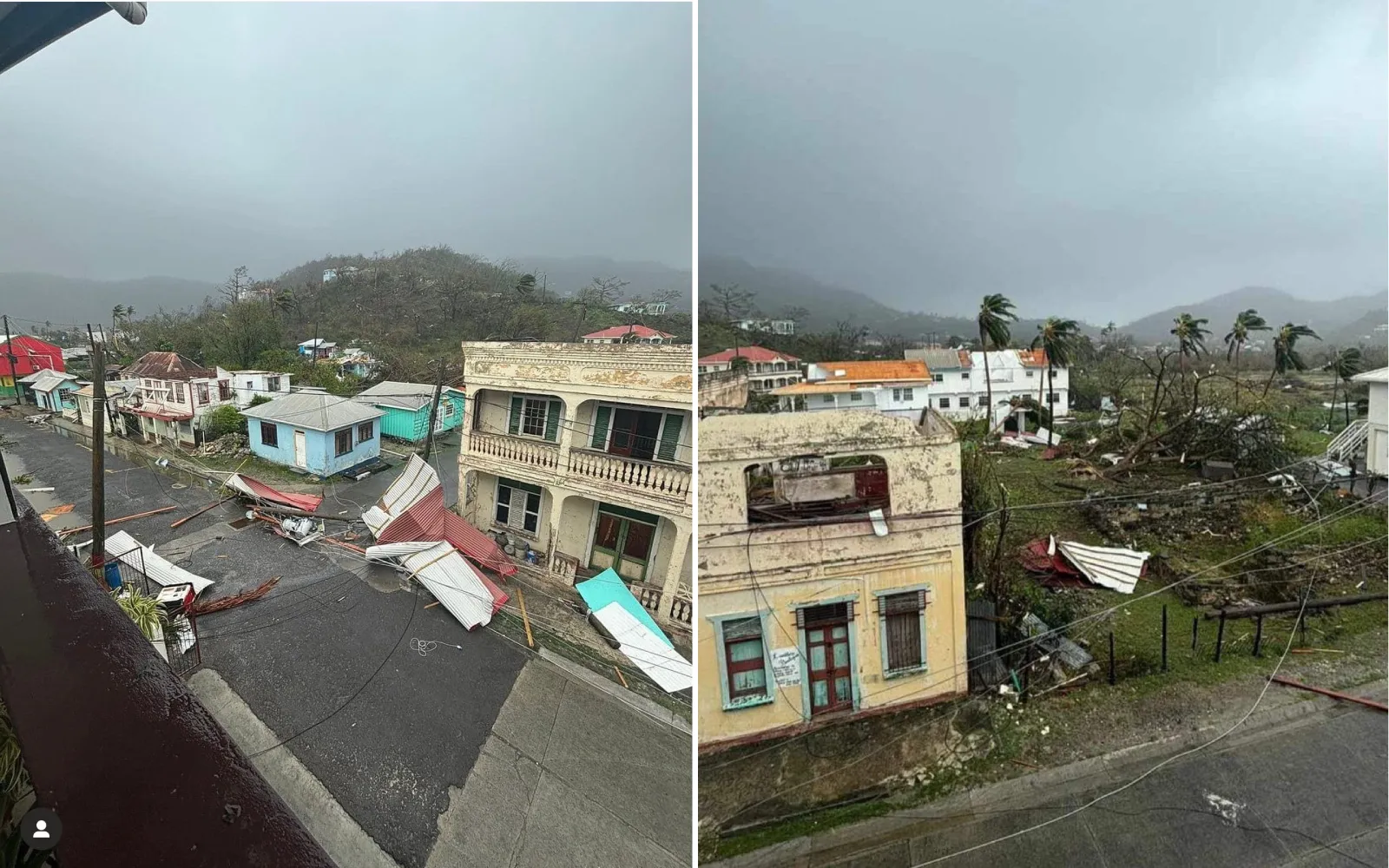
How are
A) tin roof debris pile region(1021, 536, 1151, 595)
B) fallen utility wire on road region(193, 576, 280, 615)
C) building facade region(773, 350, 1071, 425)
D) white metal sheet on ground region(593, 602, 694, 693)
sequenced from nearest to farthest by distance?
1. building facade region(773, 350, 1071, 425)
2. fallen utility wire on road region(193, 576, 280, 615)
3. white metal sheet on ground region(593, 602, 694, 693)
4. tin roof debris pile region(1021, 536, 1151, 595)

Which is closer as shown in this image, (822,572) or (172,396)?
(822,572)

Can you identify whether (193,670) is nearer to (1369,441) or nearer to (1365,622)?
(1365,622)

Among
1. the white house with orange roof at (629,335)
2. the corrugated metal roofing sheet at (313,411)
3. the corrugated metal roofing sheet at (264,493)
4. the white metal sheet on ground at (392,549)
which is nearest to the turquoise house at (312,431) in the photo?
the corrugated metal roofing sheet at (313,411)

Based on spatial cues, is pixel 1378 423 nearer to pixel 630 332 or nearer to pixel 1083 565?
pixel 1083 565

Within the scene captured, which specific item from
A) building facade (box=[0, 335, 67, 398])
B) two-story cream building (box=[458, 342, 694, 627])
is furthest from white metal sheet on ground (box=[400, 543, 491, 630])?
building facade (box=[0, 335, 67, 398])

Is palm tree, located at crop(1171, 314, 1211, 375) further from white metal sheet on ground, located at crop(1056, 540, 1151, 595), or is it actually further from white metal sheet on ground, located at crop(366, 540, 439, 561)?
white metal sheet on ground, located at crop(366, 540, 439, 561)

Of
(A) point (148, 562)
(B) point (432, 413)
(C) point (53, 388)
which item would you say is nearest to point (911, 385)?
(B) point (432, 413)
